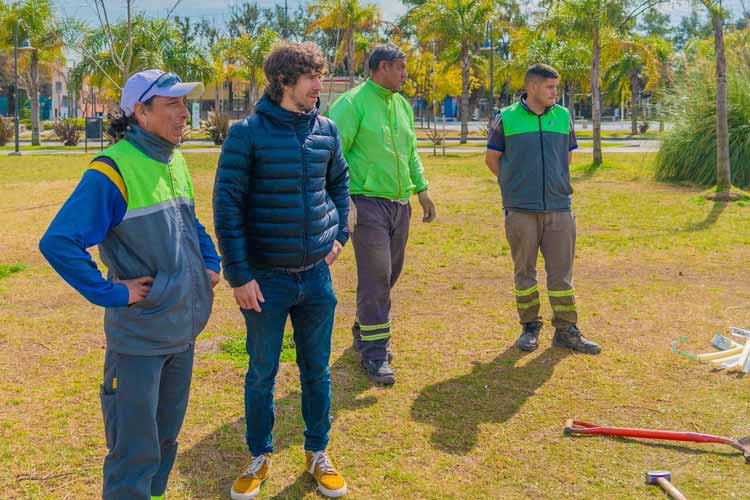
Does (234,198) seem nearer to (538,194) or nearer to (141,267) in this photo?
(141,267)

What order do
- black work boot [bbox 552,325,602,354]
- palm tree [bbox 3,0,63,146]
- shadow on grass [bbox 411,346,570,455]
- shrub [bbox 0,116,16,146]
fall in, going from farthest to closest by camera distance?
palm tree [bbox 3,0,63,146] < shrub [bbox 0,116,16,146] < black work boot [bbox 552,325,602,354] < shadow on grass [bbox 411,346,570,455]

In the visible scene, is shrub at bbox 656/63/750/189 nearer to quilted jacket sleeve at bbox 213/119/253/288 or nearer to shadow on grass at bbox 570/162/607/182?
shadow on grass at bbox 570/162/607/182

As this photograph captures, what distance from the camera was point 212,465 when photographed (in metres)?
4.08

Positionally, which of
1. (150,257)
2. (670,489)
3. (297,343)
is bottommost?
(670,489)

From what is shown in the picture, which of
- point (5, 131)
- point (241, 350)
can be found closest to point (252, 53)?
point (5, 131)

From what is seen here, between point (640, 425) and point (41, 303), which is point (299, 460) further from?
point (41, 303)

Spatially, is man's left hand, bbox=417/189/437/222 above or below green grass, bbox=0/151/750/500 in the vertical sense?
above

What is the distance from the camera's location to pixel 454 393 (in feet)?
16.8

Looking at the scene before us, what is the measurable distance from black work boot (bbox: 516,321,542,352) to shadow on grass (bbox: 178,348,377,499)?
4.23 feet

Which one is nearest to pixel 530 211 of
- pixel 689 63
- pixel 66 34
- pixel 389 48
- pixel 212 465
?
pixel 389 48

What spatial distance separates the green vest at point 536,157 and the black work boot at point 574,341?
2.95ft

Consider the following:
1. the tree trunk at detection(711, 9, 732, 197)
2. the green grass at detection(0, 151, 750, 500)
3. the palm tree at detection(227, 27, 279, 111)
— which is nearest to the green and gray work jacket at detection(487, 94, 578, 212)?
the green grass at detection(0, 151, 750, 500)

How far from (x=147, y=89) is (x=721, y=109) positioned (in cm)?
1331

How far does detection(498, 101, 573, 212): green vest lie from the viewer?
19.0ft
